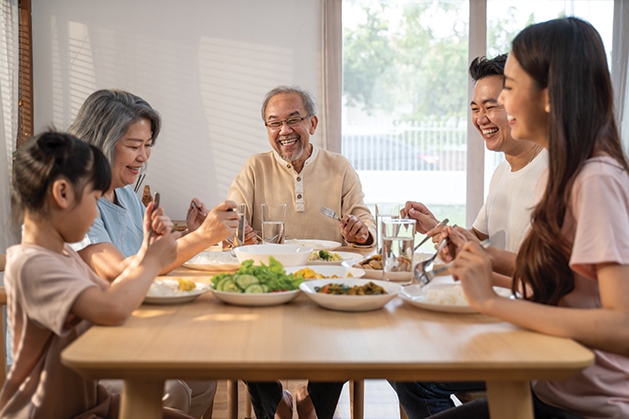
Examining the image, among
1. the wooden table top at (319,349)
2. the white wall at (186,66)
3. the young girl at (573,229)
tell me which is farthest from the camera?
the white wall at (186,66)

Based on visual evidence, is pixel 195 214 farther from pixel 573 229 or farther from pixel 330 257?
pixel 573 229

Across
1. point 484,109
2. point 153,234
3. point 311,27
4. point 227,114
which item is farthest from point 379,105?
point 153,234

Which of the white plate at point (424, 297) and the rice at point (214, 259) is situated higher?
the white plate at point (424, 297)

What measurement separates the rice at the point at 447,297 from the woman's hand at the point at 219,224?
71 centimetres

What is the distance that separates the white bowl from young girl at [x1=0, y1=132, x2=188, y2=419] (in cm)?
51

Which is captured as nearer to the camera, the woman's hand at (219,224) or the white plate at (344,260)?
the woman's hand at (219,224)

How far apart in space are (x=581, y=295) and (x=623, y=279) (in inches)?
6.6

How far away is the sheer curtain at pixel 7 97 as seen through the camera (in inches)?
153

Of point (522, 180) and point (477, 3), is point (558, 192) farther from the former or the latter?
point (477, 3)

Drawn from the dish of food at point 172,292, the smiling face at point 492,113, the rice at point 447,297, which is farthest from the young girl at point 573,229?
the smiling face at point 492,113

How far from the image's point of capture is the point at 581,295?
1.31 meters

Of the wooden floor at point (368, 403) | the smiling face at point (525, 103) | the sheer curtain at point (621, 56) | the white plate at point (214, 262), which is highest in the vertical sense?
the sheer curtain at point (621, 56)

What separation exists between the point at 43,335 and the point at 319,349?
615mm

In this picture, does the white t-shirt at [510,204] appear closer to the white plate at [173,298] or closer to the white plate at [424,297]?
the white plate at [424,297]
